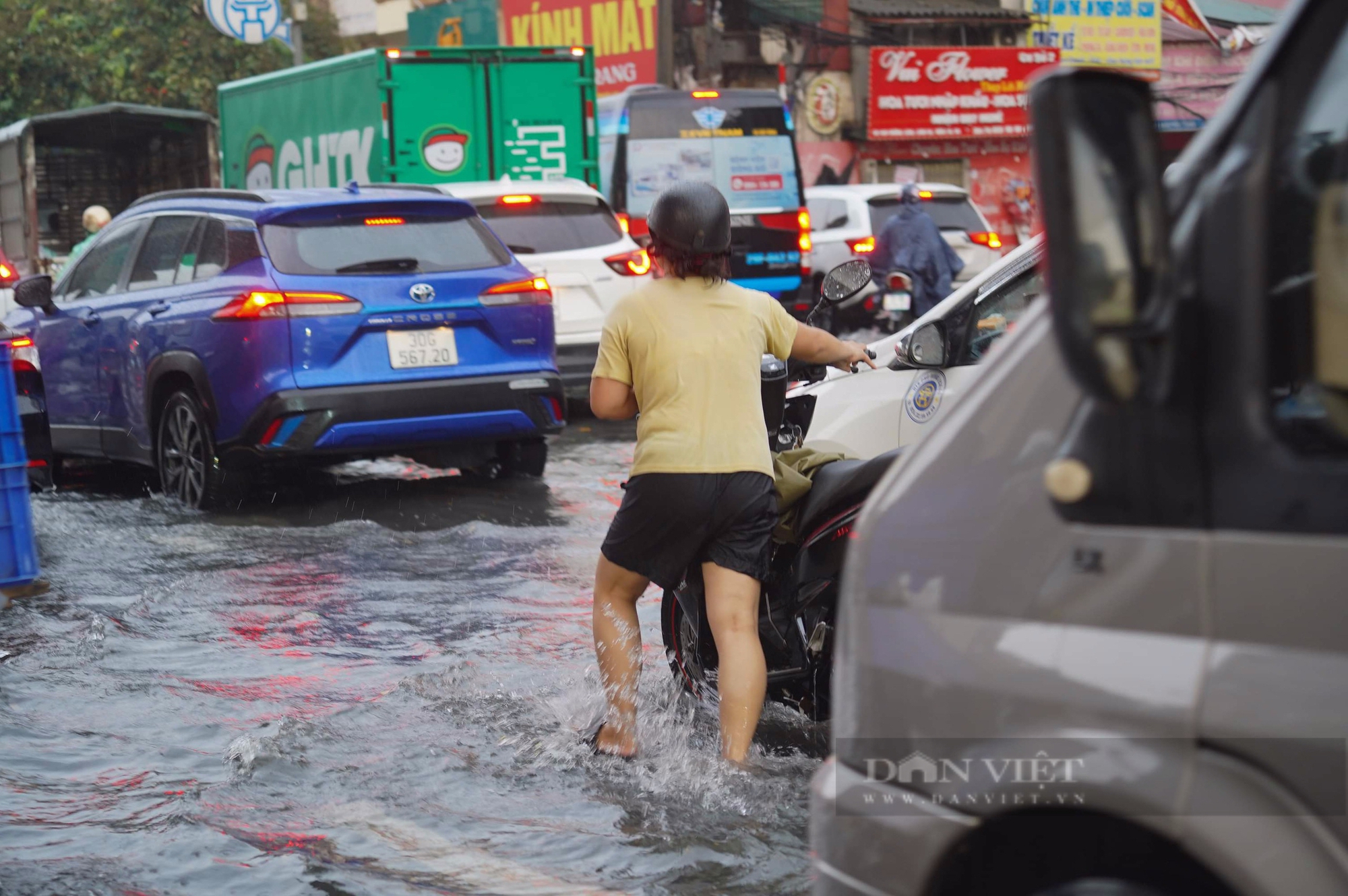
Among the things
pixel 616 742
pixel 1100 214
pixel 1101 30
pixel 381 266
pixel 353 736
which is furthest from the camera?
pixel 1101 30

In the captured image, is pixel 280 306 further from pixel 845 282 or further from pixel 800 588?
pixel 800 588

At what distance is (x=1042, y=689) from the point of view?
208 cm

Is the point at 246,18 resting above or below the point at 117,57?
below

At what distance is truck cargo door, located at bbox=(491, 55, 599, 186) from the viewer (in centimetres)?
1516

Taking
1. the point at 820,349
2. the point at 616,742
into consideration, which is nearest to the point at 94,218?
→ the point at 616,742

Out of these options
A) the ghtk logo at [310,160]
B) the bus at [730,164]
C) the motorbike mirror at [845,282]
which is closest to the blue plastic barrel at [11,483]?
the motorbike mirror at [845,282]

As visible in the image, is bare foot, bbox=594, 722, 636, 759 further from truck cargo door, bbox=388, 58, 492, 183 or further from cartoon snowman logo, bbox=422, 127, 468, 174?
cartoon snowman logo, bbox=422, 127, 468, 174

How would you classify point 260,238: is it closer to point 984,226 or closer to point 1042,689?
point 1042,689

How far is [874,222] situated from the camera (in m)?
18.8

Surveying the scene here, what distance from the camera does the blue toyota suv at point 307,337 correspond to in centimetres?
818

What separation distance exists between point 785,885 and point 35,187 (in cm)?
2020

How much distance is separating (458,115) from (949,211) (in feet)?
22.6

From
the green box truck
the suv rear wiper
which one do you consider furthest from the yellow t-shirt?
the green box truck

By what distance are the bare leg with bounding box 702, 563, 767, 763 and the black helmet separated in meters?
0.81
